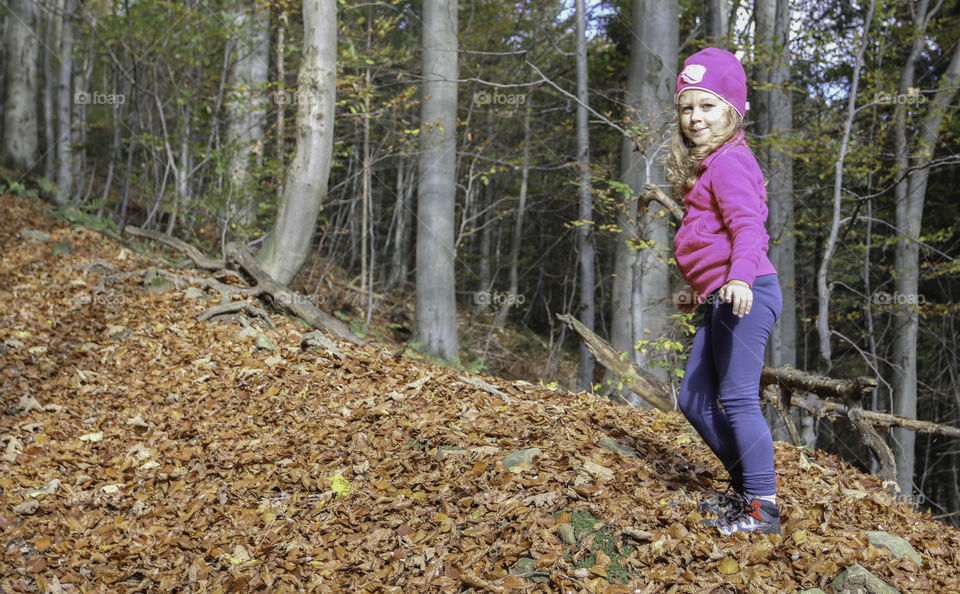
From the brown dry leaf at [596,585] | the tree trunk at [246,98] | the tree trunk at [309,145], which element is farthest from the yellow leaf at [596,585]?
the tree trunk at [246,98]

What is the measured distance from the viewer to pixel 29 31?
1359 centimetres

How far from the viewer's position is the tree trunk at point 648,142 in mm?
8117

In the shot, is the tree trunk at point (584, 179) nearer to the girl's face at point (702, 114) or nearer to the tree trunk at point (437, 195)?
the tree trunk at point (437, 195)

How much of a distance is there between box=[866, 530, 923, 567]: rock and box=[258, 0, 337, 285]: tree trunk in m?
6.40

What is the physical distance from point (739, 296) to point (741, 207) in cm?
40

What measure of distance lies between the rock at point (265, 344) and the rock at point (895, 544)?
4499 millimetres

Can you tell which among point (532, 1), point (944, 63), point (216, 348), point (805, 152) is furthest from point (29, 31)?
point (944, 63)

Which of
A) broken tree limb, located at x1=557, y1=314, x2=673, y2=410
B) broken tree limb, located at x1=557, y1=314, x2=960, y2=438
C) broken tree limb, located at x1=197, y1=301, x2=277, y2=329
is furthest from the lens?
broken tree limb, located at x1=197, y1=301, x2=277, y2=329

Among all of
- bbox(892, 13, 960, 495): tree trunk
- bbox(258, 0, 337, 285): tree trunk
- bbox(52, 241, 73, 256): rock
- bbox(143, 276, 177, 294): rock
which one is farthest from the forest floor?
bbox(892, 13, 960, 495): tree trunk

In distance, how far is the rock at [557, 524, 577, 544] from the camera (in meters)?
3.01

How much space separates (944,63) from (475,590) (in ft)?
49.2

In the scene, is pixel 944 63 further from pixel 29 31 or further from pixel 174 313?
pixel 29 31

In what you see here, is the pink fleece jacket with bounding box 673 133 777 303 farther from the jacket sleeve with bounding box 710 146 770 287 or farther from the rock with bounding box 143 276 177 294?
the rock with bounding box 143 276 177 294

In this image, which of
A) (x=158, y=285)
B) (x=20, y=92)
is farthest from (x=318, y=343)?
(x=20, y=92)
